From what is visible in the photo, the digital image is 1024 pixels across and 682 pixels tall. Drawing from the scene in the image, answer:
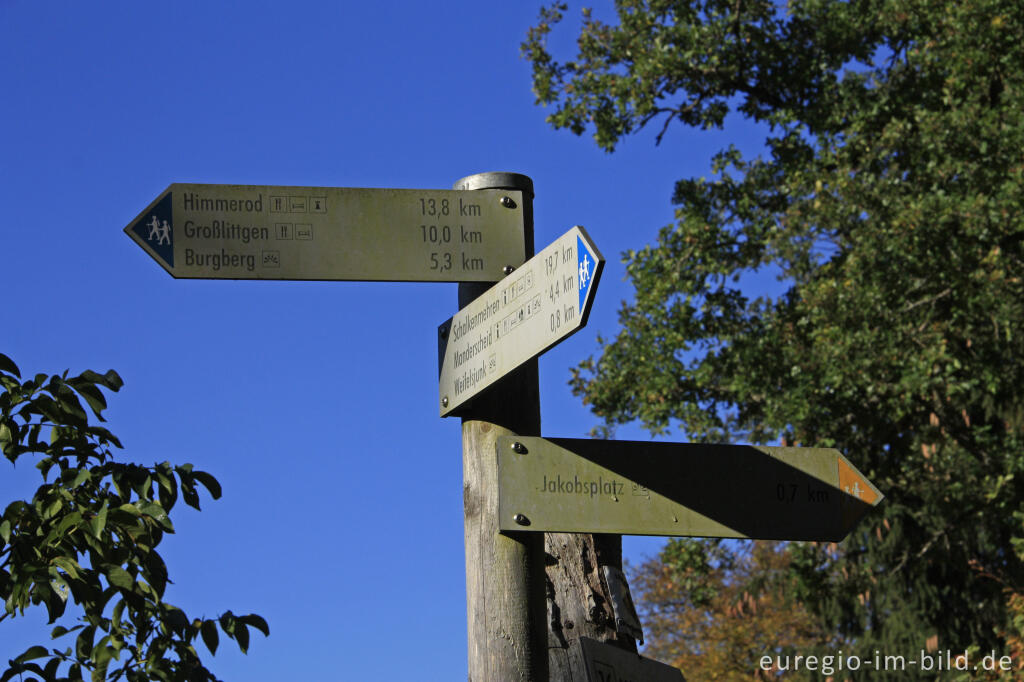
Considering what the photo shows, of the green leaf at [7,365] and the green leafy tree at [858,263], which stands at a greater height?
the green leafy tree at [858,263]

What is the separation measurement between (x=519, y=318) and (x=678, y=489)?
0.70 m

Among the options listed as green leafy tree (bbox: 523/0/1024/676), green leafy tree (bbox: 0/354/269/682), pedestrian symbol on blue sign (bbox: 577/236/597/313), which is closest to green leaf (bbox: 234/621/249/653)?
green leafy tree (bbox: 0/354/269/682)

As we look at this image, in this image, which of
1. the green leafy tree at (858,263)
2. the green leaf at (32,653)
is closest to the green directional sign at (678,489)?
→ the green leaf at (32,653)

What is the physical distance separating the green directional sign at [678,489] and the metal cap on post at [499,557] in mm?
87

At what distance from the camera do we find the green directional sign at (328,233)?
3268 mm

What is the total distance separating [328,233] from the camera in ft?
10.9

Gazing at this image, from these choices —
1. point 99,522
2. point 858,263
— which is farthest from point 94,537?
point 858,263

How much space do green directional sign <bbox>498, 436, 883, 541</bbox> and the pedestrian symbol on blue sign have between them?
0.60 m

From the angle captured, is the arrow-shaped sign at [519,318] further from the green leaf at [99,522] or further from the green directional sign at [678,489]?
the green leaf at [99,522]

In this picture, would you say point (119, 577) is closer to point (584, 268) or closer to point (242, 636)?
point (242, 636)

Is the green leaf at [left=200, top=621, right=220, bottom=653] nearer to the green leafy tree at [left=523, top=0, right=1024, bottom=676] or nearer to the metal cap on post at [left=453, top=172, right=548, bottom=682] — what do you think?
the metal cap on post at [left=453, top=172, right=548, bottom=682]

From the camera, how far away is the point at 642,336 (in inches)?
545

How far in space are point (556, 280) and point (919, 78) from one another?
41.2ft

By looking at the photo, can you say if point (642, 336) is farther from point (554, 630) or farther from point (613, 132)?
point (554, 630)
